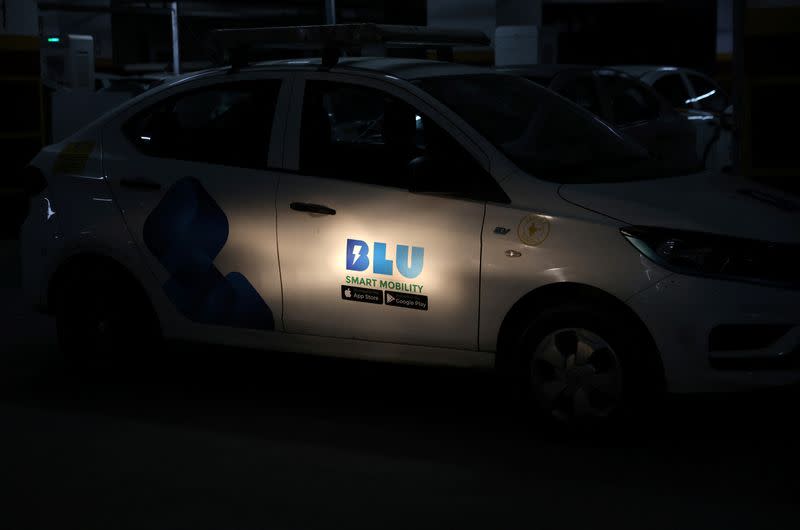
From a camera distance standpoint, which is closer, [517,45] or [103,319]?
[103,319]

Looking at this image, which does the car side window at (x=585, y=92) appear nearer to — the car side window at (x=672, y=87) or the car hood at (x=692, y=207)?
the car hood at (x=692, y=207)

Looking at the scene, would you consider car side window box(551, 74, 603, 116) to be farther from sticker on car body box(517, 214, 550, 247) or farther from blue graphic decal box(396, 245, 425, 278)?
sticker on car body box(517, 214, 550, 247)

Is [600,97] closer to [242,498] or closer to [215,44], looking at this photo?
[215,44]

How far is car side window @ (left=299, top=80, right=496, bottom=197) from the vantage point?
20.5 ft

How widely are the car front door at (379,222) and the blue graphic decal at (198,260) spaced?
267mm

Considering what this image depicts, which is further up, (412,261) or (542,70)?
(542,70)

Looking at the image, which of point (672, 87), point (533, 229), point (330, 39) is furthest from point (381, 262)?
point (672, 87)

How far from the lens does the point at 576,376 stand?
19.7 ft

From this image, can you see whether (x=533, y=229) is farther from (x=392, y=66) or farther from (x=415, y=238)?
(x=392, y=66)

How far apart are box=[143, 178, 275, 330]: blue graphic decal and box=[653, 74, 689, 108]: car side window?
46.2 feet

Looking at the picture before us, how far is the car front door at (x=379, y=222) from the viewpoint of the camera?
6.22 meters

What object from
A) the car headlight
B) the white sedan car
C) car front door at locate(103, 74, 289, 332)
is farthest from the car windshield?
car front door at locate(103, 74, 289, 332)

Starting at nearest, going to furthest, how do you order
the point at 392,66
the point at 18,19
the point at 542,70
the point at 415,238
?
the point at 415,238 → the point at 392,66 → the point at 542,70 → the point at 18,19

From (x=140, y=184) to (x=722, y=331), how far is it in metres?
3.03
